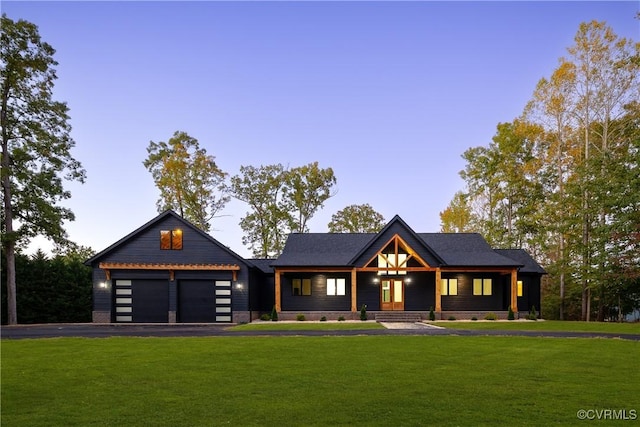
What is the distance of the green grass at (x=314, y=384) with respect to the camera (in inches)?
278

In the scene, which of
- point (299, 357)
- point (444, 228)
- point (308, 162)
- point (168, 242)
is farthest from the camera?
point (444, 228)

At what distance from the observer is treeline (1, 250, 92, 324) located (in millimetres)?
29328

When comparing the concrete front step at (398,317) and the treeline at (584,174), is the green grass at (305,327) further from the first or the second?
the treeline at (584,174)

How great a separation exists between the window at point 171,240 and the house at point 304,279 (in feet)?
0.23

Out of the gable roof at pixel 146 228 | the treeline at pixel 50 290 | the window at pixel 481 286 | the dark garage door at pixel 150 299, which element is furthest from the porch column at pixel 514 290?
the treeline at pixel 50 290

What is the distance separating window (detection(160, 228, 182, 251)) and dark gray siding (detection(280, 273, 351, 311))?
790 cm

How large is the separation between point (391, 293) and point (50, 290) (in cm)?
2417

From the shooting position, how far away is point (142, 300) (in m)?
29.7

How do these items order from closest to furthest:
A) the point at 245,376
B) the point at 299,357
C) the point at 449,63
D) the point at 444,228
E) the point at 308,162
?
the point at 245,376 < the point at 299,357 < the point at 449,63 < the point at 308,162 < the point at 444,228

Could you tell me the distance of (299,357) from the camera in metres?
12.9

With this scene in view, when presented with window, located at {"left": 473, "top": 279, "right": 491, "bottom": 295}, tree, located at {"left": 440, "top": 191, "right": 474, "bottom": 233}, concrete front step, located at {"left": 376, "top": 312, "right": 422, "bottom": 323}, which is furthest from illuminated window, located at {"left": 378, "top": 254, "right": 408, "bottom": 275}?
tree, located at {"left": 440, "top": 191, "right": 474, "bottom": 233}

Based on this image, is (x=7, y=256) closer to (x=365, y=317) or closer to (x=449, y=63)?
(x=365, y=317)

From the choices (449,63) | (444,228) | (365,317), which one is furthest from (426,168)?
(365,317)

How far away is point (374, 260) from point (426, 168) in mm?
142536
